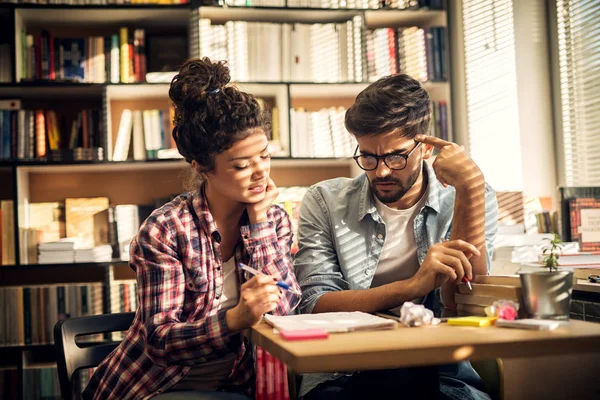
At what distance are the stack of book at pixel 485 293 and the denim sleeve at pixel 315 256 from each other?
375 mm

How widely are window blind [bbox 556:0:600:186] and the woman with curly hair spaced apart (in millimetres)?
1860

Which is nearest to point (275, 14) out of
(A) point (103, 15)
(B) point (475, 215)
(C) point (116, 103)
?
(A) point (103, 15)

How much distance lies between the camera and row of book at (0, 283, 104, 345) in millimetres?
3232

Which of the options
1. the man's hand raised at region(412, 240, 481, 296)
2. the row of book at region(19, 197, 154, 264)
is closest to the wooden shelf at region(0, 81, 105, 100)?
the row of book at region(19, 197, 154, 264)

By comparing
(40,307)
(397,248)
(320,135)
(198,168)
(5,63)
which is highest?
(5,63)

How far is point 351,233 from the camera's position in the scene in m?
1.90

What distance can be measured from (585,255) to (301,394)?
108cm

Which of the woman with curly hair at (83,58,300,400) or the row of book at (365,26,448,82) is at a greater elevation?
the row of book at (365,26,448,82)

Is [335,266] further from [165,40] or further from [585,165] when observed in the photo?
[165,40]

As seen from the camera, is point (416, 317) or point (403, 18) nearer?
point (416, 317)

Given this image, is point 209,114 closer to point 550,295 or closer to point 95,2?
point 550,295

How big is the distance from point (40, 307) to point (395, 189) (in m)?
2.12

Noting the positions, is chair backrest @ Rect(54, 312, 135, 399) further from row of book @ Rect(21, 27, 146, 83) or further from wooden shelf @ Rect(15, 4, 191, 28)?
wooden shelf @ Rect(15, 4, 191, 28)

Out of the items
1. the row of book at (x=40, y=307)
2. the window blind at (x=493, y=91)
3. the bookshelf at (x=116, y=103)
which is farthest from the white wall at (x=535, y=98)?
the row of book at (x=40, y=307)
